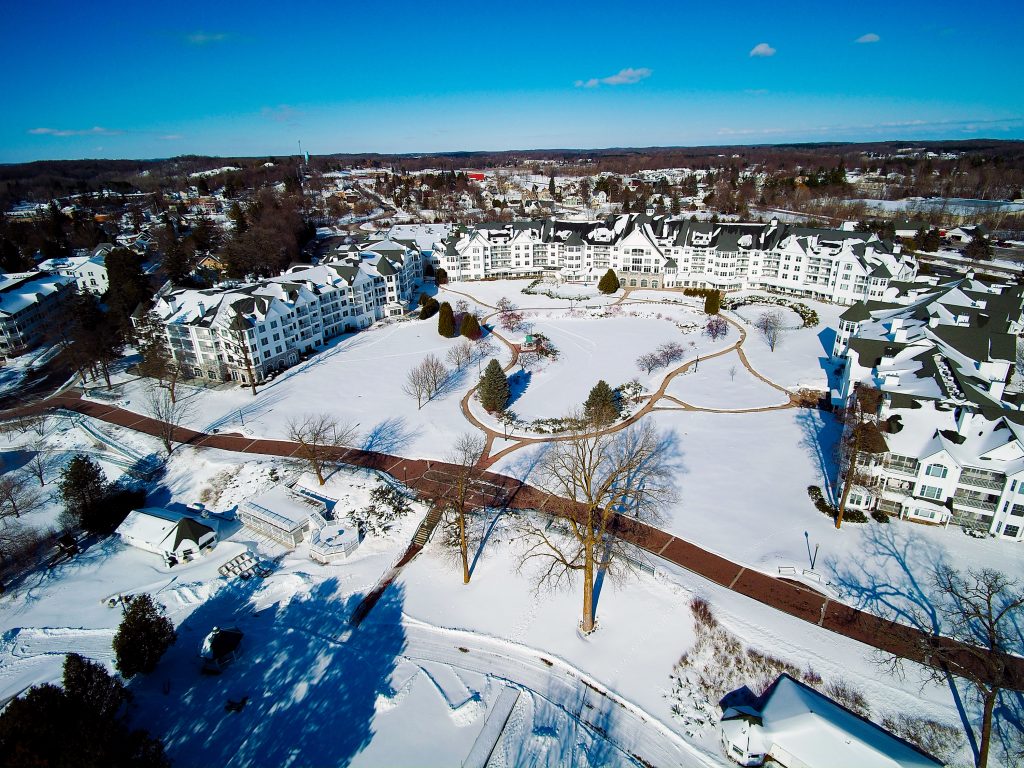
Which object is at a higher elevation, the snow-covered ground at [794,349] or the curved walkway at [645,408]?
the snow-covered ground at [794,349]

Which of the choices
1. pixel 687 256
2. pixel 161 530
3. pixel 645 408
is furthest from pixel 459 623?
pixel 687 256

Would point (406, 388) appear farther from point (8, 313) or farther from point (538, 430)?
point (8, 313)

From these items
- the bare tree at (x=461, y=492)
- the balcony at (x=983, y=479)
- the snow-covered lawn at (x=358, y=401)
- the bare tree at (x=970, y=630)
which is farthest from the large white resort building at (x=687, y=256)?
the bare tree at (x=461, y=492)

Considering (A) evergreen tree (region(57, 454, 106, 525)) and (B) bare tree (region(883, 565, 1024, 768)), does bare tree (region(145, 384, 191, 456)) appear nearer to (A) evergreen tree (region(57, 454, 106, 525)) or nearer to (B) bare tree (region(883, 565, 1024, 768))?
(A) evergreen tree (region(57, 454, 106, 525))

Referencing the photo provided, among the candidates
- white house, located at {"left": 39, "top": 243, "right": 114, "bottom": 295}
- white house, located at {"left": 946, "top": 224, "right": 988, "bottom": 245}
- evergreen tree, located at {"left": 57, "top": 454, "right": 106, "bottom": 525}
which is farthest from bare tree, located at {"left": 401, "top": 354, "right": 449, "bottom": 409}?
white house, located at {"left": 946, "top": 224, "right": 988, "bottom": 245}

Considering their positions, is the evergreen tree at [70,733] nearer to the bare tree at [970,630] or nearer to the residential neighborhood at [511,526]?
the residential neighborhood at [511,526]
